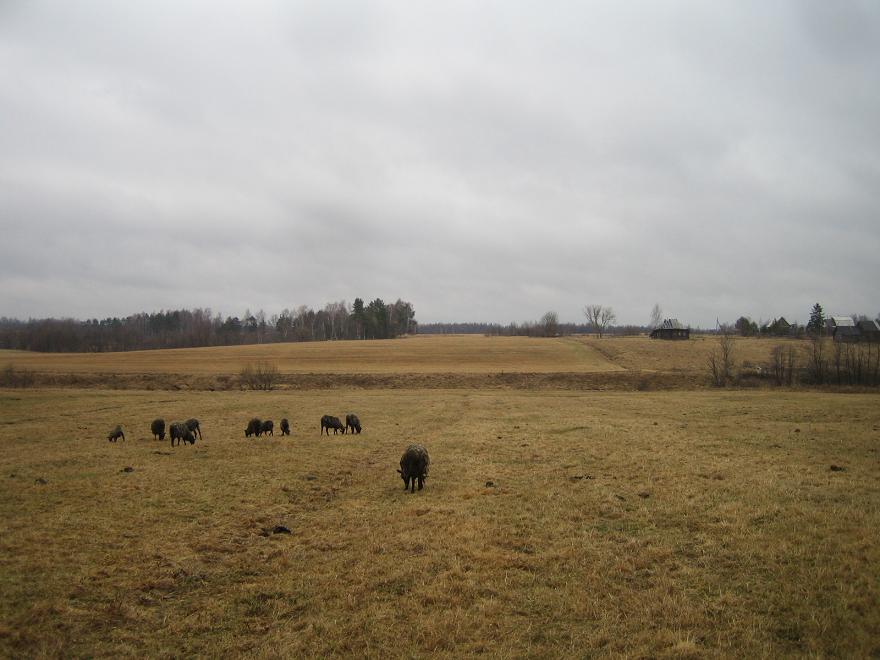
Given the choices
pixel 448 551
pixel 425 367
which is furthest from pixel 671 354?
pixel 448 551

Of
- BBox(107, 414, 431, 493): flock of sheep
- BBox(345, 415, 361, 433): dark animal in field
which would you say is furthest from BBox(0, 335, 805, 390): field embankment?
BBox(107, 414, 431, 493): flock of sheep

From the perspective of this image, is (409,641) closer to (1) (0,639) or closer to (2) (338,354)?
Answer: (1) (0,639)

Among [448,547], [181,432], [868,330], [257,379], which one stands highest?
[868,330]

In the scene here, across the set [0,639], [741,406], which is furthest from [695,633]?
[741,406]

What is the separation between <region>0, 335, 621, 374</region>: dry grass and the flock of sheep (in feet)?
130

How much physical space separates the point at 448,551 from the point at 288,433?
18326 mm

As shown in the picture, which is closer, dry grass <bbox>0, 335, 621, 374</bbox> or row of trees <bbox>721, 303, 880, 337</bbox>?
dry grass <bbox>0, 335, 621, 374</bbox>

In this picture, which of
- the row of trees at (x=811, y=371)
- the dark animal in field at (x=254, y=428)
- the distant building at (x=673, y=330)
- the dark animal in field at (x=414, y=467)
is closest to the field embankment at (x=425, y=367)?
the row of trees at (x=811, y=371)

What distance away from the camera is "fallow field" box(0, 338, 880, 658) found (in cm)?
742

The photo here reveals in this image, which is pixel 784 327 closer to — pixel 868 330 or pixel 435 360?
pixel 868 330

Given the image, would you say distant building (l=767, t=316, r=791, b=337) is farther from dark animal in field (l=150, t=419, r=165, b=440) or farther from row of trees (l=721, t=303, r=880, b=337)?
dark animal in field (l=150, t=419, r=165, b=440)

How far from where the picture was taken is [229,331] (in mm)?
170625

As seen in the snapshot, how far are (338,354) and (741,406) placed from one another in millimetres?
70158

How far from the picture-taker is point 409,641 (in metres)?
7.34
